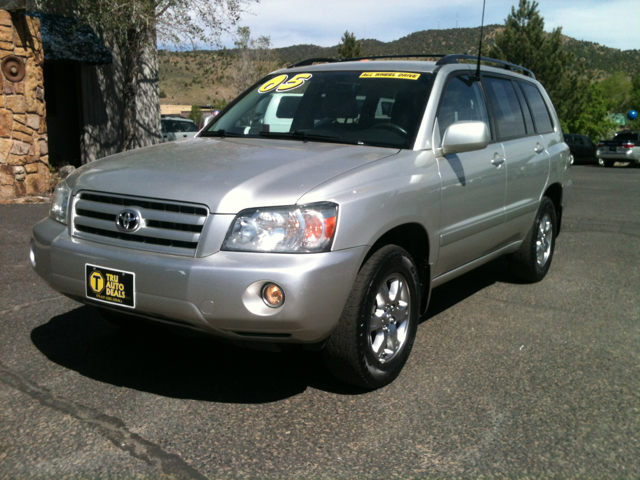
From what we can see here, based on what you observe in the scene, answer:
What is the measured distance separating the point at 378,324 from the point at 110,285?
1.42 metres

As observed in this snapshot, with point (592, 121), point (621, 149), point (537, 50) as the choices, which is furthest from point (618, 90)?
point (621, 149)

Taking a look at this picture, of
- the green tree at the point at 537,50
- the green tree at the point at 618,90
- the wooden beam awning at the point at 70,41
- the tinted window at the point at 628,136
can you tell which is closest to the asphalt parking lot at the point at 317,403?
the wooden beam awning at the point at 70,41

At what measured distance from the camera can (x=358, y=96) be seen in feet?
14.9

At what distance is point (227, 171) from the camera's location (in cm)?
351

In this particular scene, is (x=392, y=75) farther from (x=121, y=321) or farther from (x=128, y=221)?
(x=121, y=321)

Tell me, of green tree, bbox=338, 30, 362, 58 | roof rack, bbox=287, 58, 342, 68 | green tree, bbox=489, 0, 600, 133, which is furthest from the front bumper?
green tree, bbox=489, 0, 600, 133

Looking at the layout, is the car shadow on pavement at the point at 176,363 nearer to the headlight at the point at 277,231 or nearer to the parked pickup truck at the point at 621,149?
the headlight at the point at 277,231

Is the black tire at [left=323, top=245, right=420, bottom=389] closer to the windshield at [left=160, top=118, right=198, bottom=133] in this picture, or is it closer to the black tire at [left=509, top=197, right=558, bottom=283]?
the black tire at [left=509, top=197, right=558, bottom=283]

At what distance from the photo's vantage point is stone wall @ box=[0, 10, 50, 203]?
33.7 feet

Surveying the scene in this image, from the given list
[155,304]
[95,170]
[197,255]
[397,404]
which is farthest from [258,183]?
[397,404]

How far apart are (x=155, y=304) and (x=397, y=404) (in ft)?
4.49

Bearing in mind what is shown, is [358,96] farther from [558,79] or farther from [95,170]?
[558,79]

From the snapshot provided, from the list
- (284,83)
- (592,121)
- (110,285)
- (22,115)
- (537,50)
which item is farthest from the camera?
(592,121)

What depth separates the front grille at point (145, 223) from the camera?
3244 millimetres
